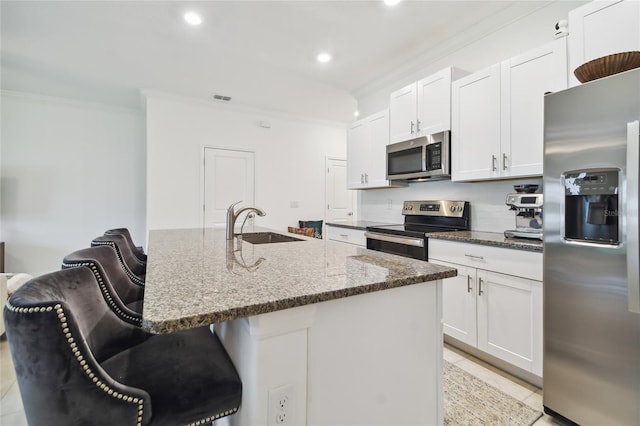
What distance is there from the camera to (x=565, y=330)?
1517 millimetres

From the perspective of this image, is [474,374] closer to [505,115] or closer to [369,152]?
[505,115]

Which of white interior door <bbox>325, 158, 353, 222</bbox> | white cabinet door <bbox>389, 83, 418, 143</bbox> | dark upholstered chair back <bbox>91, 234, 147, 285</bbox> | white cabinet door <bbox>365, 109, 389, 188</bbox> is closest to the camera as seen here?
dark upholstered chair back <bbox>91, 234, 147, 285</bbox>

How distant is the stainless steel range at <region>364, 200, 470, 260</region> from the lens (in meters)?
2.56

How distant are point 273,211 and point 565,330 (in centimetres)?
440

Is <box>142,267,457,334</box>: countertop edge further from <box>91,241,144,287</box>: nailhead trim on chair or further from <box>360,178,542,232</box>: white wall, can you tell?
<box>360,178,542,232</box>: white wall

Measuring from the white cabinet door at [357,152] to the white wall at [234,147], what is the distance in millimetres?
1803

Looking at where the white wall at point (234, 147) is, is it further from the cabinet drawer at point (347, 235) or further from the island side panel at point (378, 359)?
the island side panel at point (378, 359)

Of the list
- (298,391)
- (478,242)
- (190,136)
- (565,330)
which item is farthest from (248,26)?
(565,330)

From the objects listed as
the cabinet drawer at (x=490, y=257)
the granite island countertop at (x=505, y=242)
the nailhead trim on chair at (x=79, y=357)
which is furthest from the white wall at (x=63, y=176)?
the nailhead trim on chair at (x=79, y=357)

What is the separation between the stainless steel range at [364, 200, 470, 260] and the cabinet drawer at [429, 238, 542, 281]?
0.14m

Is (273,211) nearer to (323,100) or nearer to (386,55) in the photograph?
(323,100)

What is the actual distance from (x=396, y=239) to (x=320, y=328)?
6.56 feet

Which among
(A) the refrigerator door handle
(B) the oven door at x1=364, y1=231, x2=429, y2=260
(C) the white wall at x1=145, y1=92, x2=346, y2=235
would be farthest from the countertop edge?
(C) the white wall at x1=145, y1=92, x2=346, y2=235

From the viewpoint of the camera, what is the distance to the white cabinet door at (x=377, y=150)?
3.40 m
